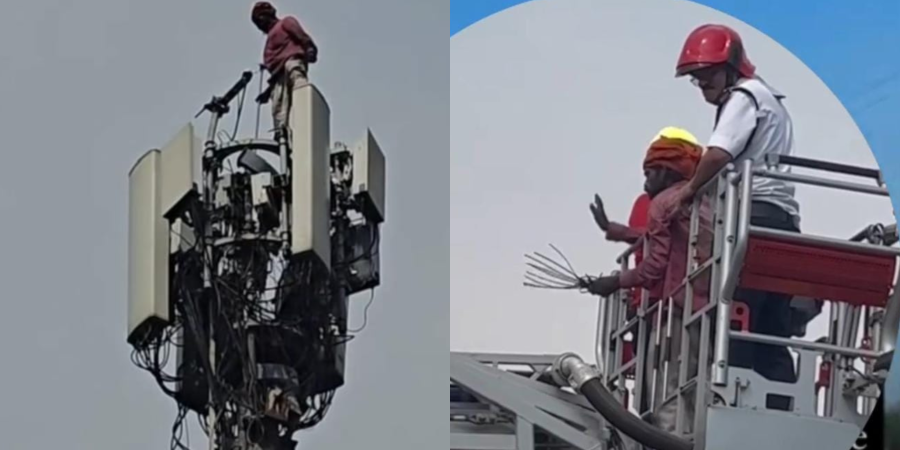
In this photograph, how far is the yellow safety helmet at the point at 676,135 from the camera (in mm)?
3488

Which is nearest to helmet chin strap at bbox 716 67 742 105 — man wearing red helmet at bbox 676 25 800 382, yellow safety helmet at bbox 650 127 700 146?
man wearing red helmet at bbox 676 25 800 382

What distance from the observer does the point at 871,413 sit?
3553 mm

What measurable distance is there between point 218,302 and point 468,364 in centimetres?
49

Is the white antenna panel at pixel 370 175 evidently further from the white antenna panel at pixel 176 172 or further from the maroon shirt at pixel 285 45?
the white antenna panel at pixel 176 172

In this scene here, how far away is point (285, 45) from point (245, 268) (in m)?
0.43

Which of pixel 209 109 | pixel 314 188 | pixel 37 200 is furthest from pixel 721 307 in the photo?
pixel 37 200

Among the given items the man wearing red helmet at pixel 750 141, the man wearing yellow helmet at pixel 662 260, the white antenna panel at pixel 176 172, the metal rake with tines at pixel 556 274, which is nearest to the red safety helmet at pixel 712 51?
the man wearing red helmet at pixel 750 141

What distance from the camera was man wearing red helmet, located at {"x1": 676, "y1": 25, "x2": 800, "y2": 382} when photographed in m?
3.45

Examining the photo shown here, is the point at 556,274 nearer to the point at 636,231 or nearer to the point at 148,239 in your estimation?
the point at 636,231

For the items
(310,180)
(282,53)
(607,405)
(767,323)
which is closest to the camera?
(310,180)

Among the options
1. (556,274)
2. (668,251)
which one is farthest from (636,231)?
(556,274)

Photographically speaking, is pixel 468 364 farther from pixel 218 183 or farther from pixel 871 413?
pixel 871 413

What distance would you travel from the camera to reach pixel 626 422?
3371mm

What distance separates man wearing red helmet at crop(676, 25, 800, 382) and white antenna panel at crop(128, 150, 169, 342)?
1.03 m
